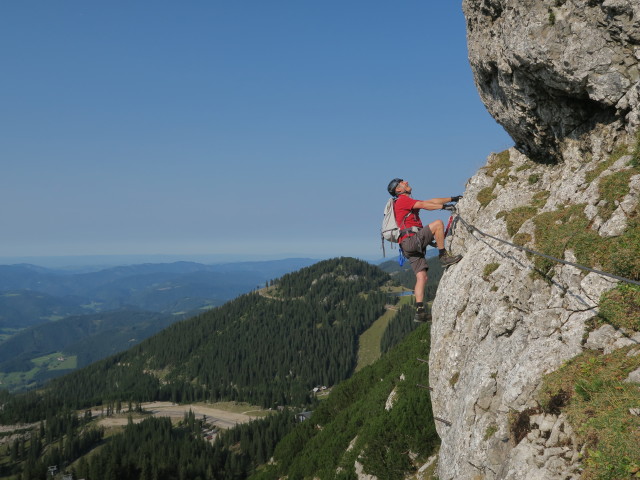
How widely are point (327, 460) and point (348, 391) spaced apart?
33.8 metres

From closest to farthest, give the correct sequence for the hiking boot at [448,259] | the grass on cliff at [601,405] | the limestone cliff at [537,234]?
the grass on cliff at [601,405] → the limestone cliff at [537,234] → the hiking boot at [448,259]

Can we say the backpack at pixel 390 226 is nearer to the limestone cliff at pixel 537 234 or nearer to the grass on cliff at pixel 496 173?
the limestone cliff at pixel 537 234

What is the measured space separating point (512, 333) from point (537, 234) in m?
3.73

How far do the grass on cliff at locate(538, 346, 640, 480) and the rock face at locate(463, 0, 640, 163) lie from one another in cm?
894

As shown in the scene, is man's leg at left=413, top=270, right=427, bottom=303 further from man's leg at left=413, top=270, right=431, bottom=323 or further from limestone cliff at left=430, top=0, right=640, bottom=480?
limestone cliff at left=430, top=0, right=640, bottom=480

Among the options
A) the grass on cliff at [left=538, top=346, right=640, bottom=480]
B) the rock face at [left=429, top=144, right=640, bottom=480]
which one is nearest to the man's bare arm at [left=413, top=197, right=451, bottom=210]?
the rock face at [left=429, top=144, right=640, bottom=480]

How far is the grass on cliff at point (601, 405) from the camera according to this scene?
259 inches

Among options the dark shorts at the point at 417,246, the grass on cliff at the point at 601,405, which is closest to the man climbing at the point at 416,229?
the dark shorts at the point at 417,246

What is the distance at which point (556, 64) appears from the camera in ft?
47.4

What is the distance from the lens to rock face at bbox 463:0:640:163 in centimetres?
1316

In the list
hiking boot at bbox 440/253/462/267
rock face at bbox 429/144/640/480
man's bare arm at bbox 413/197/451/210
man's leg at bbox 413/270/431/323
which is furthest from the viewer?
hiking boot at bbox 440/253/462/267

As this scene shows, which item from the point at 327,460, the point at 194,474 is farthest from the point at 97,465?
the point at 327,460

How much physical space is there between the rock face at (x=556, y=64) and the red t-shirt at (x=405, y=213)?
22.9 feet

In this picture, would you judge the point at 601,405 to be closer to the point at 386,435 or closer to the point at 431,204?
the point at 431,204
